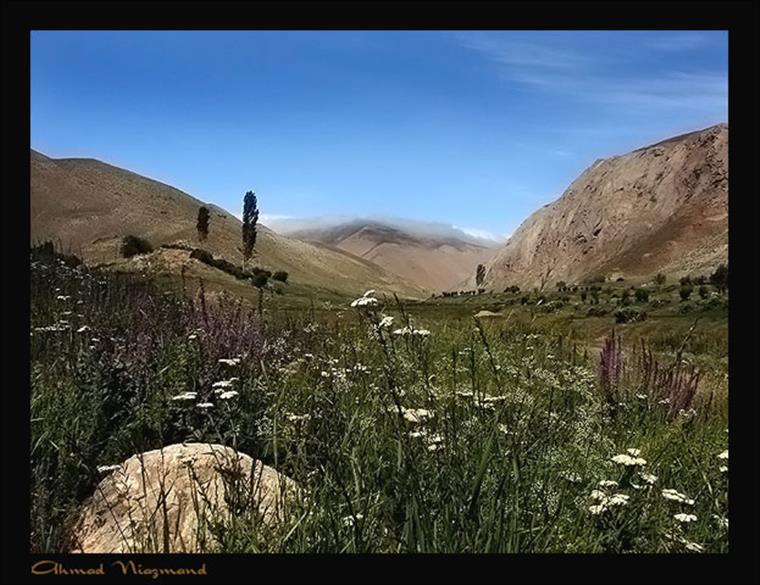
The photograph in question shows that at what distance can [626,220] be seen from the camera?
4001 inches

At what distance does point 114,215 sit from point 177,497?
26.1 metres

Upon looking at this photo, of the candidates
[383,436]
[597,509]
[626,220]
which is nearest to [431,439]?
[383,436]

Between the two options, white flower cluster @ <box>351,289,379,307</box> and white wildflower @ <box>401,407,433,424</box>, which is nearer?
white flower cluster @ <box>351,289,379,307</box>

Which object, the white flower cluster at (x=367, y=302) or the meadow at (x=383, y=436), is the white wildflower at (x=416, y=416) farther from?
the white flower cluster at (x=367, y=302)

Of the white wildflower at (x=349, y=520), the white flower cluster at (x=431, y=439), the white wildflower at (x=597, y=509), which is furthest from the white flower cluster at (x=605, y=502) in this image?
the white wildflower at (x=349, y=520)

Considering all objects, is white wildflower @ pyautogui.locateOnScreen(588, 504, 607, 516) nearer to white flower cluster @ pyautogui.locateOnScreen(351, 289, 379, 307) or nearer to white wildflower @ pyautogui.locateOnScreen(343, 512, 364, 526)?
white wildflower @ pyautogui.locateOnScreen(343, 512, 364, 526)

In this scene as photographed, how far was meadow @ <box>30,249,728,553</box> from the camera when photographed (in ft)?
6.79

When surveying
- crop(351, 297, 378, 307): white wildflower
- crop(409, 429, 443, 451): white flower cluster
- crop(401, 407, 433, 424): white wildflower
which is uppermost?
crop(351, 297, 378, 307): white wildflower

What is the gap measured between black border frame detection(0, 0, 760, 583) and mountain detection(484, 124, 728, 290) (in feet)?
260

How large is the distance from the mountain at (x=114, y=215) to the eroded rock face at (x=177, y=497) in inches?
33.1

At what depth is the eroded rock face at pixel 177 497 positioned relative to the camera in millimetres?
2115

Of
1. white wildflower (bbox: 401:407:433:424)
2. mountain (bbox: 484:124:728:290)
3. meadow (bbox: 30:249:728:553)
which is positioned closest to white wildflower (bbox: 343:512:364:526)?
meadow (bbox: 30:249:728:553)

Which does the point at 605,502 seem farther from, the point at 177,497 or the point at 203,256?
the point at 203,256
